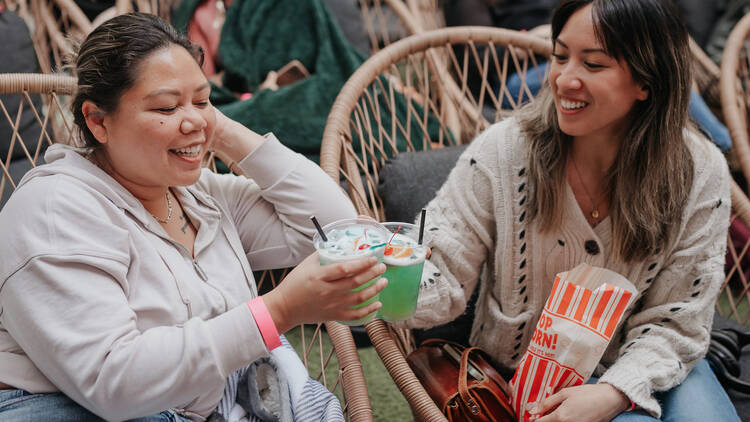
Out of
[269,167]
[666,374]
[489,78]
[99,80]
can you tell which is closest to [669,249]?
[666,374]

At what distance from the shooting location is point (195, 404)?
1.00 metres

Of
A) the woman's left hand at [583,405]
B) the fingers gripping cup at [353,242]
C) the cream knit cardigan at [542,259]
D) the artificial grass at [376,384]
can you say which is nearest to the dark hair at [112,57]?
the fingers gripping cup at [353,242]

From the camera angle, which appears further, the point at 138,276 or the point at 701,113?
the point at 701,113

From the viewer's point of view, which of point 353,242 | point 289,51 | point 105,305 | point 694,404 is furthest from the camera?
point 289,51

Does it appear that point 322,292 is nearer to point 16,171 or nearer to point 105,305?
point 105,305

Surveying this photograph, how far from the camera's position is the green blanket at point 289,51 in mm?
2113

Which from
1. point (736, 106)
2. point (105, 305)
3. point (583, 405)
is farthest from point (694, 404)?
point (736, 106)

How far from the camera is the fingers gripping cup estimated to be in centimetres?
89

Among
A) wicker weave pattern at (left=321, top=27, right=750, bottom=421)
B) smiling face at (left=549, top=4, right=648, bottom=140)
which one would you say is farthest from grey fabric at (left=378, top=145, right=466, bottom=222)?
smiling face at (left=549, top=4, right=648, bottom=140)

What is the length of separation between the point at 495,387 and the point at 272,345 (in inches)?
19.2

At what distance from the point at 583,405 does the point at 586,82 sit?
2.03 ft

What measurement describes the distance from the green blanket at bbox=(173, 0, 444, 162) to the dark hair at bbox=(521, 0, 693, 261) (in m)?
0.91

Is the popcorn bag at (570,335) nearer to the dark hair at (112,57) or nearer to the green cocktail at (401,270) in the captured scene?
the green cocktail at (401,270)

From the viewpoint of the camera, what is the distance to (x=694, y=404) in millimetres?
1168
